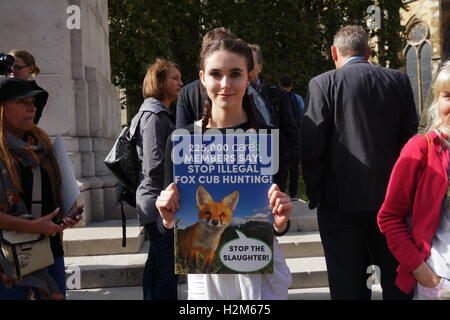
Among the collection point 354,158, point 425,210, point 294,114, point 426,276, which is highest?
point 294,114

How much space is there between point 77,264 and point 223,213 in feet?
12.5

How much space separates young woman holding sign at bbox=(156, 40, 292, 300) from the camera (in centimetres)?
228

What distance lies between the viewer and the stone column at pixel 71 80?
7004 millimetres

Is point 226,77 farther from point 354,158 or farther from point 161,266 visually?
point 161,266

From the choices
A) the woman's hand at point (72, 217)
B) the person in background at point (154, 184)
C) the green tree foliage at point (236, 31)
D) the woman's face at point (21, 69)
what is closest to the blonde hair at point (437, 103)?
the woman's hand at point (72, 217)

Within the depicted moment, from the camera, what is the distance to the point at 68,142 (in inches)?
278

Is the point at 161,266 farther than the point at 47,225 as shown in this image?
Yes

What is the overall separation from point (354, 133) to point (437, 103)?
3.51ft

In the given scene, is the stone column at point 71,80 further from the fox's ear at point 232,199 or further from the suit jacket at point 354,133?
the fox's ear at point 232,199

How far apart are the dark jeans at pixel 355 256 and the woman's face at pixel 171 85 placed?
60.4 inches

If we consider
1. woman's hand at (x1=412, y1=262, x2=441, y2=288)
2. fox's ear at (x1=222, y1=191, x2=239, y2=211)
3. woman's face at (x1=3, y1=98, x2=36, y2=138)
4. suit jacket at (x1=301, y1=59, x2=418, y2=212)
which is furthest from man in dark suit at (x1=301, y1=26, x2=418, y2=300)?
woman's face at (x1=3, y1=98, x2=36, y2=138)

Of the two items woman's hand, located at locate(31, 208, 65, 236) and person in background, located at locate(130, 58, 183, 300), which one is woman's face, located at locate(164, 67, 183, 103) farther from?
woman's hand, located at locate(31, 208, 65, 236)

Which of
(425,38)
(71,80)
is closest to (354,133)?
(71,80)

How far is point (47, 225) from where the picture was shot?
2.89 metres
